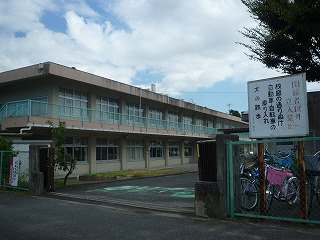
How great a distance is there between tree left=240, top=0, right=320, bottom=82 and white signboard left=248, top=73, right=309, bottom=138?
3.01 metres

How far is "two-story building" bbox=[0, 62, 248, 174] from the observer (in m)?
18.8

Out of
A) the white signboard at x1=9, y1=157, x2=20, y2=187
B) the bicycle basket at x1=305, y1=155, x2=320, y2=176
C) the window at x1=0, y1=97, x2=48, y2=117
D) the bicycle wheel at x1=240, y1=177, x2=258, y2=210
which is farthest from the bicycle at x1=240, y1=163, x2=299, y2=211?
the window at x1=0, y1=97, x2=48, y2=117

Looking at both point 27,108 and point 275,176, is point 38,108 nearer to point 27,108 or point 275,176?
point 27,108

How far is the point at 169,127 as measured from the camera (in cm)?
3194

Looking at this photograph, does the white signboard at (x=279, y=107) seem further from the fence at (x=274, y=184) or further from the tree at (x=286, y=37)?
the tree at (x=286, y=37)

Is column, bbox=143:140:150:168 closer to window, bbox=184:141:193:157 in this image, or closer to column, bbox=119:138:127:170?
column, bbox=119:138:127:170

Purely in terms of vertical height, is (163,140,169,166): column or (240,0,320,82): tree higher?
(240,0,320,82): tree

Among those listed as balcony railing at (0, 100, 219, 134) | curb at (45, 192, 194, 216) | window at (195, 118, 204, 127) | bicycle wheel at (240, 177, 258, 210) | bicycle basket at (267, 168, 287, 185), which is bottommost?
curb at (45, 192, 194, 216)

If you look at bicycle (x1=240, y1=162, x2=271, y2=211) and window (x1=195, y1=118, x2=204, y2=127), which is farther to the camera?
window (x1=195, y1=118, x2=204, y2=127)

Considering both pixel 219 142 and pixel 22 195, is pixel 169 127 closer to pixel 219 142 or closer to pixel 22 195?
pixel 22 195

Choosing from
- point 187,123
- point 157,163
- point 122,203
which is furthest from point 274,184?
point 187,123

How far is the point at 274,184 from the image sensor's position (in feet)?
24.2

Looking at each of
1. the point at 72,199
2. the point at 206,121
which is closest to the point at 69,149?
the point at 72,199

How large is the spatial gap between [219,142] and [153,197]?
15.2ft
